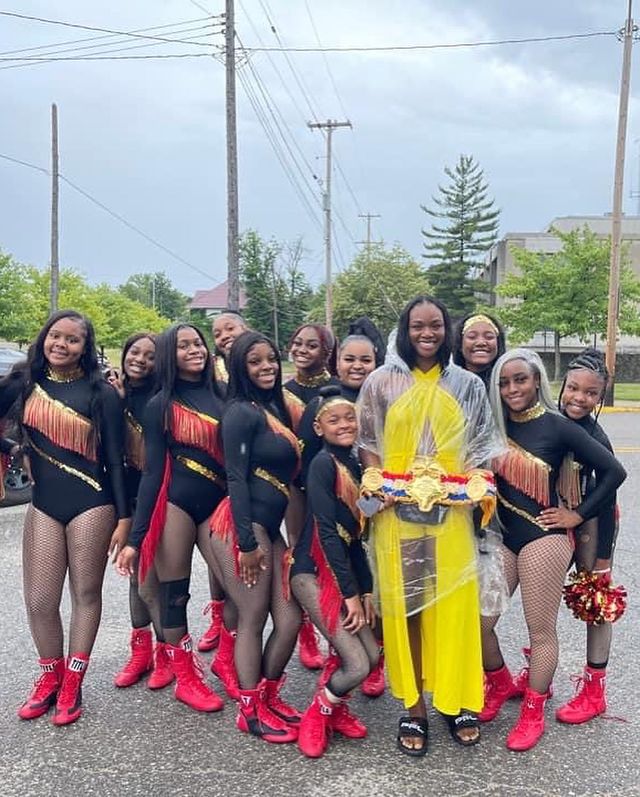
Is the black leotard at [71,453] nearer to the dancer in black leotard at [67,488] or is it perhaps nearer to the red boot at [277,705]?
the dancer in black leotard at [67,488]

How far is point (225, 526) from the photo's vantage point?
3324 millimetres

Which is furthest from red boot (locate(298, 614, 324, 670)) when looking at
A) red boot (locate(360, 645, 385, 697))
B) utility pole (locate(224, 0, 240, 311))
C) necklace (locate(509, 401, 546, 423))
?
utility pole (locate(224, 0, 240, 311))

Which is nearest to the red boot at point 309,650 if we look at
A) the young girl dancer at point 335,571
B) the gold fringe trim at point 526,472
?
the young girl dancer at point 335,571

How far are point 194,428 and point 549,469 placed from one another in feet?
4.95

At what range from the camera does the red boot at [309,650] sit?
161 inches

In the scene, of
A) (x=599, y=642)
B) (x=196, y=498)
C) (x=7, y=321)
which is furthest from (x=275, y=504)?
(x=7, y=321)

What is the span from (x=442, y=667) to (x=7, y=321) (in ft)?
85.1

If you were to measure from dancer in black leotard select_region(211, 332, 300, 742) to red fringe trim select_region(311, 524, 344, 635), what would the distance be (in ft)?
0.69

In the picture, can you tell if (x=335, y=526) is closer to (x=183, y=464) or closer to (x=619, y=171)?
(x=183, y=464)

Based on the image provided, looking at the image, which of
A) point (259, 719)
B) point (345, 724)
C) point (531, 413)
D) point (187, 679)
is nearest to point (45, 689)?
point (187, 679)

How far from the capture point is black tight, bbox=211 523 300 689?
10.9 ft

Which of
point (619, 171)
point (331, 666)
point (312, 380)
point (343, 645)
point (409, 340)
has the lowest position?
point (331, 666)

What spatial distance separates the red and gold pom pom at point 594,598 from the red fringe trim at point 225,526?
1.45m

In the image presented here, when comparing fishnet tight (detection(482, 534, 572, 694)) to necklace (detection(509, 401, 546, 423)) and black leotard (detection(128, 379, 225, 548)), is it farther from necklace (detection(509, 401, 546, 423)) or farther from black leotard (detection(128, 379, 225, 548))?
black leotard (detection(128, 379, 225, 548))
